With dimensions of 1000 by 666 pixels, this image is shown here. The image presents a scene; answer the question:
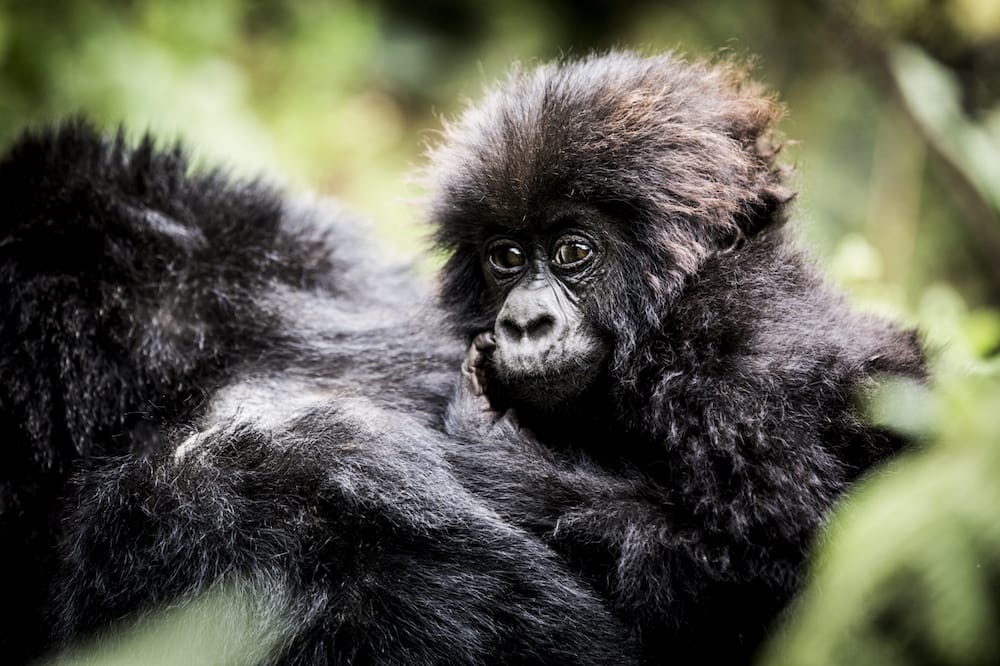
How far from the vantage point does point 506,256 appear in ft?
8.08

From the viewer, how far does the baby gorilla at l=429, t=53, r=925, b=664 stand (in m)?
1.92

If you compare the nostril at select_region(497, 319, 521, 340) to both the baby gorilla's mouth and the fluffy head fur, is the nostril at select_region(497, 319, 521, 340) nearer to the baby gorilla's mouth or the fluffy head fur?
the baby gorilla's mouth

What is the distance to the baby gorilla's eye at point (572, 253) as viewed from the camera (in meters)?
2.33

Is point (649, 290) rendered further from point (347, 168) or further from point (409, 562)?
point (347, 168)

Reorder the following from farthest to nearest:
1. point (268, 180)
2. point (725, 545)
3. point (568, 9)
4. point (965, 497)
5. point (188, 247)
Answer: point (568, 9), point (268, 180), point (188, 247), point (725, 545), point (965, 497)

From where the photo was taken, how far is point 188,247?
272 centimetres

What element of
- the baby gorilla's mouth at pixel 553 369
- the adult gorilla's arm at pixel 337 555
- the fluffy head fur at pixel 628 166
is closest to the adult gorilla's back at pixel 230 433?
the adult gorilla's arm at pixel 337 555

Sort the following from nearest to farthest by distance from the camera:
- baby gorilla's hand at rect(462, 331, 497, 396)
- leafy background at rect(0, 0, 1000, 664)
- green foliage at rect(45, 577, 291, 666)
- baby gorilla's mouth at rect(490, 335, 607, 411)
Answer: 1. green foliage at rect(45, 577, 291, 666)
2. baby gorilla's mouth at rect(490, 335, 607, 411)
3. baby gorilla's hand at rect(462, 331, 497, 396)
4. leafy background at rect(0, 0, 1000, 664)

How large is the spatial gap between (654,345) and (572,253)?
0.30 m

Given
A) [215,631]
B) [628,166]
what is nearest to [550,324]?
[628,166]

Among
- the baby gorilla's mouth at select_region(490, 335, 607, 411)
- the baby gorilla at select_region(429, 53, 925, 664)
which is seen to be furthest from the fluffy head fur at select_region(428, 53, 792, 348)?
the baby gorilla's mouth at select_region(490, 335, 607, 411)

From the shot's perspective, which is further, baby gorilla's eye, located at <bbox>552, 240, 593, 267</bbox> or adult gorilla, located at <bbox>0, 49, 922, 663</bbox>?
baby gorilla's eye, located at <bbox>552, 240, 593, 267</bbox>

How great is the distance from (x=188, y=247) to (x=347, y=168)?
3.89 metres

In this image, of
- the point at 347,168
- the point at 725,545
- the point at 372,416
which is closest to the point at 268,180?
the point at 372,416
